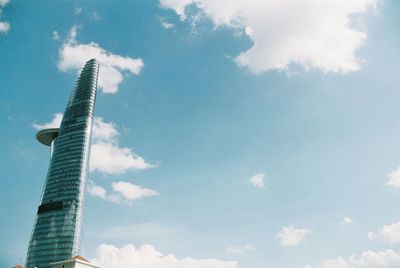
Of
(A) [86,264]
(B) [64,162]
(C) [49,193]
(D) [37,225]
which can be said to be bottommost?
(A) [86,264]

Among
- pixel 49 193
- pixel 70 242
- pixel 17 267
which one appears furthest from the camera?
pixel 49 193

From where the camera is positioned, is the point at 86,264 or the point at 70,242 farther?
the point at 70,242

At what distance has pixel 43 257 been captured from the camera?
178000 mm

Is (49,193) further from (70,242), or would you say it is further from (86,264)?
(86,264)

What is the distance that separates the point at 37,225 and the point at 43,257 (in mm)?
19562

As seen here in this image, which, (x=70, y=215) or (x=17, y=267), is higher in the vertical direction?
(x=70, y=215)

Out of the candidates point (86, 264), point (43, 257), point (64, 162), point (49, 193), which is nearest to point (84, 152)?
point (64, 162)

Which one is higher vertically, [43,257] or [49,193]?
[49,193]

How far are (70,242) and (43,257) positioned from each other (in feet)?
54.0

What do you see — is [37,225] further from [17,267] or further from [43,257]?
[17,267]

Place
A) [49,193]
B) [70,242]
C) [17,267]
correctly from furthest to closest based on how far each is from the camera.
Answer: [49,193] → [70,242] → [17,267]

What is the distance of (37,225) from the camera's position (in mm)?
188875

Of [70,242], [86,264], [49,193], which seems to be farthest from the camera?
[49,193]

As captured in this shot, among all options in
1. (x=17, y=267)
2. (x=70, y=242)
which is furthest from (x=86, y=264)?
(x=70, y=242)
